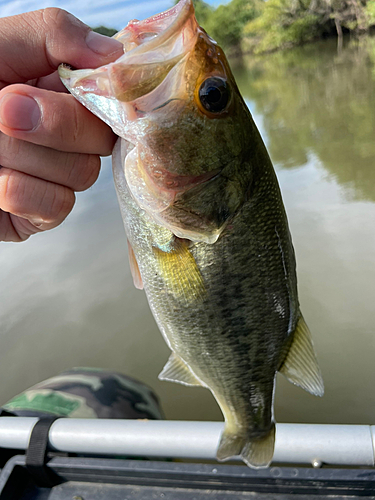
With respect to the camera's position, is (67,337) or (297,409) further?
(67,337)

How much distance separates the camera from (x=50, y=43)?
1.11 meters

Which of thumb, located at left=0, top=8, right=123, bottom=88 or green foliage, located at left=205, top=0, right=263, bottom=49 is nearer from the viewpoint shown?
thumb, located at left=0, top=8, right=123, bottom=88

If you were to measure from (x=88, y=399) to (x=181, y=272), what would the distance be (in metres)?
1.37

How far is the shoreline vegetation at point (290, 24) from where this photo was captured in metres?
31.7

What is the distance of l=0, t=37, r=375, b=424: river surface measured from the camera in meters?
2.93

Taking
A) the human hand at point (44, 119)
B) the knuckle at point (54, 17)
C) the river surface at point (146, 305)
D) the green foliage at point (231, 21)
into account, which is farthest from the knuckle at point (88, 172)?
the green foliage at point (231, 21)

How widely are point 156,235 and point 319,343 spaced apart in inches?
97.3

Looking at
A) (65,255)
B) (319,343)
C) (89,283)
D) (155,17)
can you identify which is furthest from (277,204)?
(65,255)

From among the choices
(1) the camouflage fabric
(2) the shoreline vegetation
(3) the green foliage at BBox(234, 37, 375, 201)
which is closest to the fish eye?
(1) the camouflage fabric

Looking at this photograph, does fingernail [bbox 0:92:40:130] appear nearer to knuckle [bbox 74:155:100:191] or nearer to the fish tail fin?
knuckle [bbox 74:155:100:191]

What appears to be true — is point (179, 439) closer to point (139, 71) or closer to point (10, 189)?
point (10, 189)

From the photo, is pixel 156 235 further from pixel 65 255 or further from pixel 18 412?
pixel 65 255

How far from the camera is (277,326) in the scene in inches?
52.4

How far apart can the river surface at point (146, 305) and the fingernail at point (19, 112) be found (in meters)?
2.51
